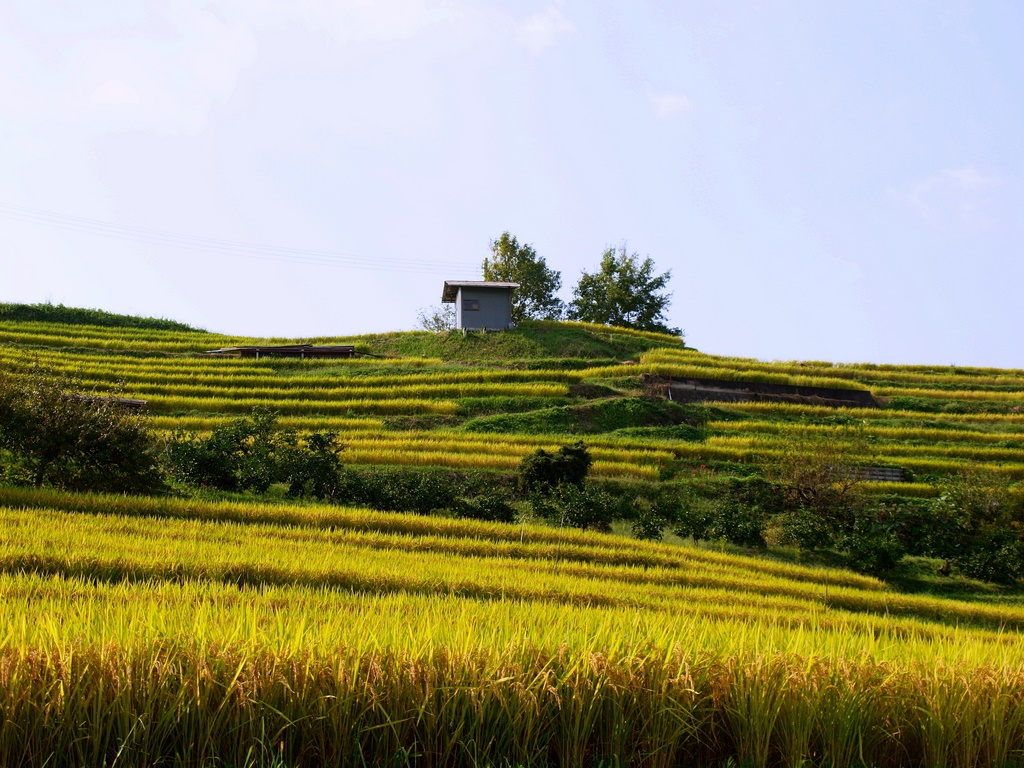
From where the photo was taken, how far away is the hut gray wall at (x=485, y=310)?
157ft

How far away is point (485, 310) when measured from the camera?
4803 centimetres

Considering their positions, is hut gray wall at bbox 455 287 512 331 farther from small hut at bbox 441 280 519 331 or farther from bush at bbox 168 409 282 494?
bush at bbox 168 409 282 494

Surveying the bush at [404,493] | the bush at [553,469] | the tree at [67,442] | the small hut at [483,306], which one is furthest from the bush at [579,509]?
the small hut at [483,306]

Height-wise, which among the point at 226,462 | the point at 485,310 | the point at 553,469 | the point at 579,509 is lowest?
the point at 579,509

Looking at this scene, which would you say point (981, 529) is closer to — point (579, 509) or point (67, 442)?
point (579, 509)

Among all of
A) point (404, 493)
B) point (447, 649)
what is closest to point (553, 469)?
point (404, 493)

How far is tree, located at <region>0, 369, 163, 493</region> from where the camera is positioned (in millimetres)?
15492

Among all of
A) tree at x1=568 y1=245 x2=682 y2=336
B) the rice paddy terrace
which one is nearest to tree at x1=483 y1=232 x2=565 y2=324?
tree at x1=568 y1=245 x2=682 y2=336

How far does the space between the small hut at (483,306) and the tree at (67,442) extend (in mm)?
31965

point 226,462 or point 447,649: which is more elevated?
point 447,649

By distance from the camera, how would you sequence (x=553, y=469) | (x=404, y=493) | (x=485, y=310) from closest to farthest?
(x=404, y=493)
(x=553, y=469)
(x=485, y=310)

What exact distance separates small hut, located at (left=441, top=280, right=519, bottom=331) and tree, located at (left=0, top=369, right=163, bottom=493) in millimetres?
31965

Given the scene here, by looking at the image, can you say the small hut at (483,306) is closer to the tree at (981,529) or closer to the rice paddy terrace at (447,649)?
the rice paddy terrace at (447,649)

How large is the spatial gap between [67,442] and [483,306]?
33.6 metres
